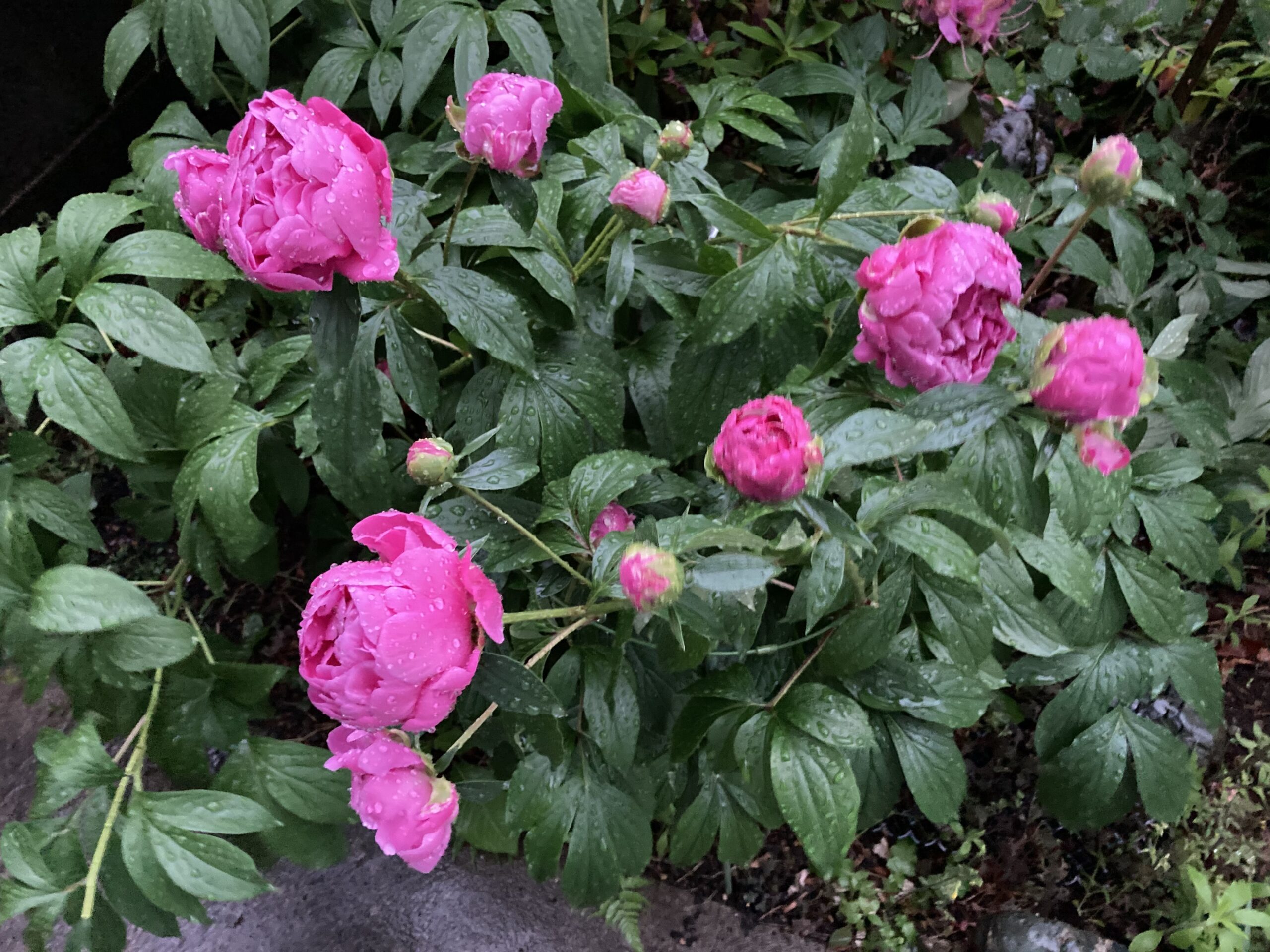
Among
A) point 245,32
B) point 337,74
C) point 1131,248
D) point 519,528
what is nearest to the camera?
point 519,528

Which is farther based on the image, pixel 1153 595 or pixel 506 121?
pixel 1153 595

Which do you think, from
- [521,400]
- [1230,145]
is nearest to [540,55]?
[521,400]

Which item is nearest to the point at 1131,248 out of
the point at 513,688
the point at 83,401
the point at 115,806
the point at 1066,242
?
the point at 1066,242

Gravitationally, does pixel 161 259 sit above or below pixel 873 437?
above

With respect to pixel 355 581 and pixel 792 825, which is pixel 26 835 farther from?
pixel 792 825

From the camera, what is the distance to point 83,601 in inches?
31.9

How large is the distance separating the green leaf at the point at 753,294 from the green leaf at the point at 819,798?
1.45 ft

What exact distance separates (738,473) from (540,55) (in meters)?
0.73

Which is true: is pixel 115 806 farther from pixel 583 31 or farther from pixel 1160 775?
pixel 1160 775

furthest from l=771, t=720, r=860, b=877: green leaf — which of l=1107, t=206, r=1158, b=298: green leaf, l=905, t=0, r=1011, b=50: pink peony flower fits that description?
l=905, t=0, r=1011, b=50: pink peony flower

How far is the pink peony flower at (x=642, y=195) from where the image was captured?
792 mm

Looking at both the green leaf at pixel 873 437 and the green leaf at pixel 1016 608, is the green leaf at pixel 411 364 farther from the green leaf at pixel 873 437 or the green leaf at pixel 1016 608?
the green leaf at pixel 1016 608

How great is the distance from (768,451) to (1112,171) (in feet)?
1.42

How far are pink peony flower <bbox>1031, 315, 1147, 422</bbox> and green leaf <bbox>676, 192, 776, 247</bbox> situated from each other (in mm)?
321
